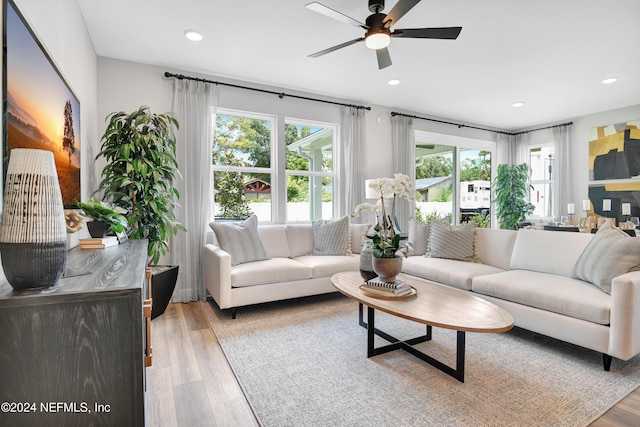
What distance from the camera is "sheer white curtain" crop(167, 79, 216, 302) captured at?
12.3 feet

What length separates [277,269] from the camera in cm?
340

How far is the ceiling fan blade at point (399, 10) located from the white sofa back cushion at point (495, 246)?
2448 mm

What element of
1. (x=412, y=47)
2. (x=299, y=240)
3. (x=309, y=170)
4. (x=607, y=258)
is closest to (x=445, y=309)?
Result: (x=607, y=258)

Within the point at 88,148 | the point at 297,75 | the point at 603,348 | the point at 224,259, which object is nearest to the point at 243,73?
the point at 297,75

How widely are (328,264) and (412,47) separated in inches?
93.9

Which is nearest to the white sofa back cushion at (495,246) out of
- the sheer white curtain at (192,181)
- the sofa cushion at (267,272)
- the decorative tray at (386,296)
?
the decorative tray at (386,296)

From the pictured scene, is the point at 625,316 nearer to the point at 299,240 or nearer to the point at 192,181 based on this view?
the point at 299,240

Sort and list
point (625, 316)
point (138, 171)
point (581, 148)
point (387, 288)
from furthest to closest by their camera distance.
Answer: point (581, 148) < point (138, 171) < point (387, 288) < point (625, 316)

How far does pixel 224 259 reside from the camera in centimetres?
311

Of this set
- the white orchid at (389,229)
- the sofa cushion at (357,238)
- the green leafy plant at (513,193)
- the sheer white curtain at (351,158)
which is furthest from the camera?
the green leafy plant at (513,193)

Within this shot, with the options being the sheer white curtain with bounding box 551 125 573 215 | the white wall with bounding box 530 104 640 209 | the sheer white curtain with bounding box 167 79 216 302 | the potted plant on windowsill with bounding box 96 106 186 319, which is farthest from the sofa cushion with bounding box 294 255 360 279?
the white wall with bounding box 530 104 640 209

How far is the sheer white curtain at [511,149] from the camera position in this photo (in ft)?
21.9

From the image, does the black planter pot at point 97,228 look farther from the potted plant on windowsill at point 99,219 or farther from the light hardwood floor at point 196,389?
the light hardwood floor at point 196,389

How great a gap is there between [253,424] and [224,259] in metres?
1.65
